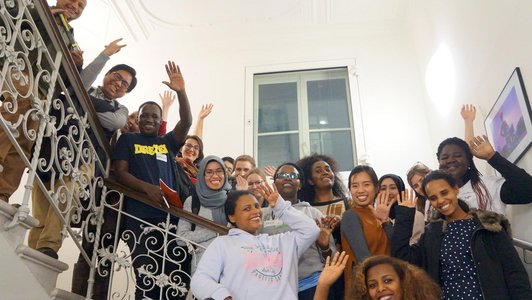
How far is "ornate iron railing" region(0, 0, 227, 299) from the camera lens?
7.00 ft

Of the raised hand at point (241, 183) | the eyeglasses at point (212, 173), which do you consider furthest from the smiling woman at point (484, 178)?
the eyeglasses at point (212, 173)

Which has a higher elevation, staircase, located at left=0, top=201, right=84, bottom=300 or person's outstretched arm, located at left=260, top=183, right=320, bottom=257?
person's outstretched arm, located at left=260, top=183, right=320, bottom=257

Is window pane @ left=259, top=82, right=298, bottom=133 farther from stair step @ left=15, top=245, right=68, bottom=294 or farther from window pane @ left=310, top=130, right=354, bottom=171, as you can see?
stair step @ left=15, top=245, right=68, bottom=294

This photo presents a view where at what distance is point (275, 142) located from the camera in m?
5.86

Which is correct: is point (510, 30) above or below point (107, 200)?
above

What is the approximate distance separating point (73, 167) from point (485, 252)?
86.3 inches

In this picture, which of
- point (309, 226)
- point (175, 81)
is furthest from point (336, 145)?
point (309, 226)

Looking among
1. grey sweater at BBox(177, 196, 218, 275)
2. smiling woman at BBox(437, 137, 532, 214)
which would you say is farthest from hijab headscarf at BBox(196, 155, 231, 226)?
smiling woman at BBox(437, 137, 532, 214)

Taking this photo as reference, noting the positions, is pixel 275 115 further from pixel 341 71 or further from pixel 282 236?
pixel 282 236

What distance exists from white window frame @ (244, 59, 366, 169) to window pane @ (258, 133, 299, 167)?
0.09 meters

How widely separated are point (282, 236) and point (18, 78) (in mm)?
1449

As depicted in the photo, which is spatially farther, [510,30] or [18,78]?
[510,30]

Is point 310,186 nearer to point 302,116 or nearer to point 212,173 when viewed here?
point 212,173

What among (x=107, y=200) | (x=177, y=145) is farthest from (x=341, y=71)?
(x=107, y=200)
